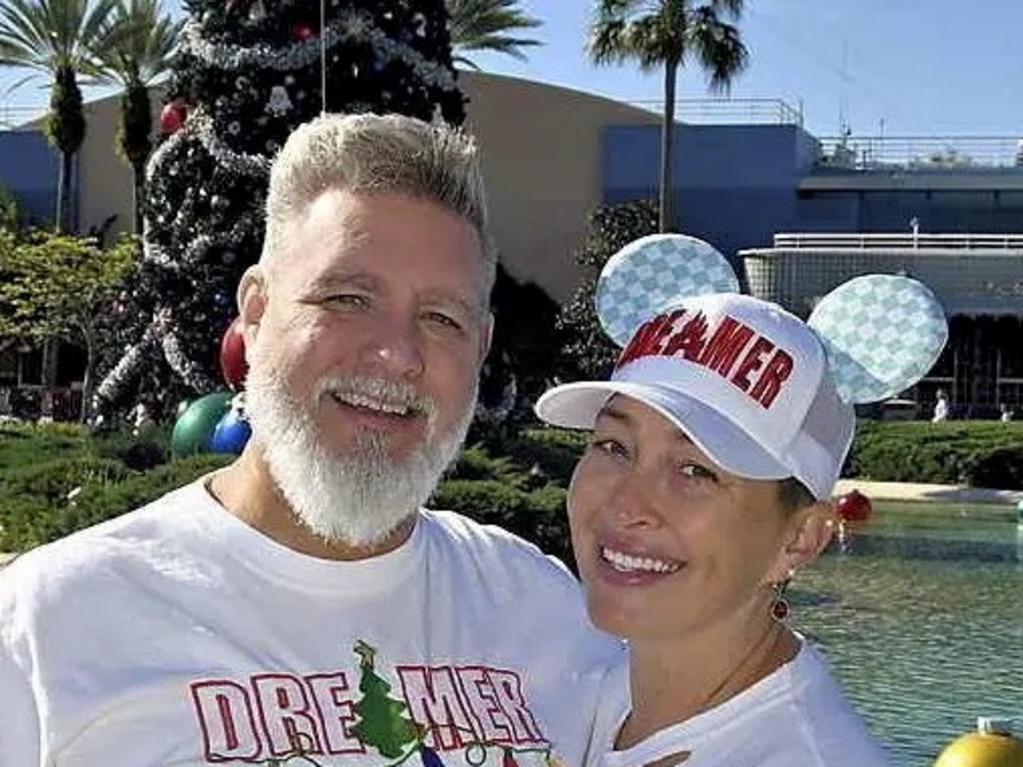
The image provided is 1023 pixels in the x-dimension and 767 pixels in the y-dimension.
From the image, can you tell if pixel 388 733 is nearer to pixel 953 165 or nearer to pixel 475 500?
pixel 475 500

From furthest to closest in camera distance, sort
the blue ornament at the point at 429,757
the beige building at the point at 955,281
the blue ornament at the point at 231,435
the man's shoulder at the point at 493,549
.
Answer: the beige building at the point at 955,281, the blue ornament at the point at 231,435, the man's shoulder at the point at 493,549, the blue ornament at the point at 429,757

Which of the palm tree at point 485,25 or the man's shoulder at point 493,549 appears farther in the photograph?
the palm tree at point 485,25

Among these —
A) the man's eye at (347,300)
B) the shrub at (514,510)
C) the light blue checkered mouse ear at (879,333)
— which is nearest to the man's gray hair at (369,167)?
the man's eye at (347,300)

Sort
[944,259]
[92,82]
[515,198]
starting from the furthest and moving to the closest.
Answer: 1. [515,198]
2. [92,82]
3. [944,259]

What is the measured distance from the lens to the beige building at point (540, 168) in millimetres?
41000

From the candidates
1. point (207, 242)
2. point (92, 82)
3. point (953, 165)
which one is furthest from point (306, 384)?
point (953, 165)

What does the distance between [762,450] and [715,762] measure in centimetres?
43

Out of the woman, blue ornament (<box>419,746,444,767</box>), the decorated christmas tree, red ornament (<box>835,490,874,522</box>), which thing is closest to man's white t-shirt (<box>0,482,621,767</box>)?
blue ornament (<box>419,746,444,767</box>)

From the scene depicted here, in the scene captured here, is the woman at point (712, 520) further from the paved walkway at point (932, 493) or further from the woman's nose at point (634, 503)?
the paved walkway at point (932, 493)

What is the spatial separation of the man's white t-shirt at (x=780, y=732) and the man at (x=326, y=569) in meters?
0.28

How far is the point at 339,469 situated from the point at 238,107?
1121cm

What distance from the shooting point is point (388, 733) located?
8.25 ft

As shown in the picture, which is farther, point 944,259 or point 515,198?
point 515,198

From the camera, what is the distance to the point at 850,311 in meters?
3.91
